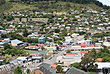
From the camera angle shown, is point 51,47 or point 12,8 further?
point 12,8

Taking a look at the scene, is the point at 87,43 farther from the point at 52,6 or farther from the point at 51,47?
the point at 52,6

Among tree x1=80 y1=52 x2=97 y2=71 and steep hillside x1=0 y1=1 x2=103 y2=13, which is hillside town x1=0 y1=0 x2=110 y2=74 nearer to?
tree x1=80 y1=52 x2=97 y2=71

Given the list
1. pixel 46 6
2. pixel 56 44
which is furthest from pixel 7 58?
pixel 46 6

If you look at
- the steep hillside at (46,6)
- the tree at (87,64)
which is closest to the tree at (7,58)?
the tree at (87,64)

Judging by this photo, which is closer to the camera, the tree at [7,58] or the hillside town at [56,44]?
the hillside town at [56,44]

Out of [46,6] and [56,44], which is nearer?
[56,44]

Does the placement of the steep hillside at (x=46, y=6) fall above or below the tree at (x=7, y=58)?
above

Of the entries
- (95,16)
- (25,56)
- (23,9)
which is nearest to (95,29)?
(95,16)

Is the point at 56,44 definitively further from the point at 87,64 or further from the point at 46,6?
the point at 46,6

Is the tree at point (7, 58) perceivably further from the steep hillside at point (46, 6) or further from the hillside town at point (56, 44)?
the steep hillside at point (46, 6)
